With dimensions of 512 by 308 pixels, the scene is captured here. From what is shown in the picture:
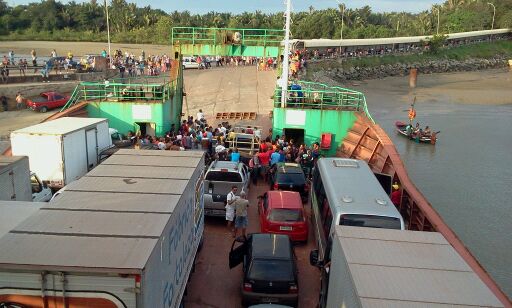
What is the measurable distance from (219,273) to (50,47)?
57.2 metres

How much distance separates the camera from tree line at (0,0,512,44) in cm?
7156

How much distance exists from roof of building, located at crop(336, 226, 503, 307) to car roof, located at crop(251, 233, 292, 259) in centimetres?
233

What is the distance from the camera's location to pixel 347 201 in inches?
394

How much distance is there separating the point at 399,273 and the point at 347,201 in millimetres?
3985

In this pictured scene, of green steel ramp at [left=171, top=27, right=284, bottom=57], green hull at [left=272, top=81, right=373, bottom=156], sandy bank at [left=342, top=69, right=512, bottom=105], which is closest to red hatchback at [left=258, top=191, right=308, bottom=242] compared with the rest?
green hull at [left=272, top=81, right=373, bottom=156]

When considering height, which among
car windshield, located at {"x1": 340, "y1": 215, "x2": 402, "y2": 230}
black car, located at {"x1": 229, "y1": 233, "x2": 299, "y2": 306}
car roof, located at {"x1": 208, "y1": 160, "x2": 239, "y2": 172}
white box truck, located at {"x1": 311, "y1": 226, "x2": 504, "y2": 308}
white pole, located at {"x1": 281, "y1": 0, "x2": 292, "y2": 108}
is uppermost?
white pole, located at {"x1": 281, "y1": 0, "x2": 292, "y2": 108}

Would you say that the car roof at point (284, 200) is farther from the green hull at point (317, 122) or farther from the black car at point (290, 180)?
the green hull at point (317, 122)

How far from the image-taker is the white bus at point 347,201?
9469 mm

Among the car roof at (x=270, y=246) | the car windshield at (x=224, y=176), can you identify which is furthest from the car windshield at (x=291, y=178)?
the car roof at (x=270, y=246)

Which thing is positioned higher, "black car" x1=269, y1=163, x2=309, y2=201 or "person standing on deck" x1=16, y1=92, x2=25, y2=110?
"person standing on deck" x1=16, y1=92, x2=25, y2=110

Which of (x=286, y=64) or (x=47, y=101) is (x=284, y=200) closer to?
(x=286, y=64)

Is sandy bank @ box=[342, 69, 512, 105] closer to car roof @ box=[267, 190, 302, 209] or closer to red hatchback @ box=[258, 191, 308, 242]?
car roof @ box=[267, 190, 302, 209]

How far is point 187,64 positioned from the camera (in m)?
46.4

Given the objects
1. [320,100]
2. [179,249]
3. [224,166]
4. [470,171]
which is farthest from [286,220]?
[470,171]
